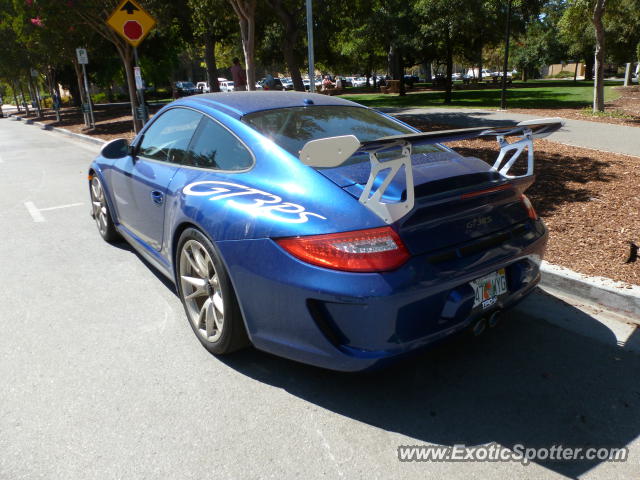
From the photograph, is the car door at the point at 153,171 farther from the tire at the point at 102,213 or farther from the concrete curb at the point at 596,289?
the concrete curb at the point at 596,289

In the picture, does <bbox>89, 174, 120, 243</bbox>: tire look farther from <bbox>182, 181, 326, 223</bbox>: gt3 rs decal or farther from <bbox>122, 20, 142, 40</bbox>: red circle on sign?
<bbox>122, 20, 142, 40</bbox>: red circle on sign

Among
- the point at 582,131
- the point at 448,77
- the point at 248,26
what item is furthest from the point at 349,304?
the point at 448,77

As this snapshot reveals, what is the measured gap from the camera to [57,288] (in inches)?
170

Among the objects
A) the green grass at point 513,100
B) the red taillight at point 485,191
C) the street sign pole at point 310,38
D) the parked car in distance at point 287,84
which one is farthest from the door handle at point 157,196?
the parked car in distance at point 287,84

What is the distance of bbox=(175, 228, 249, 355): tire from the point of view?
2.85 metres

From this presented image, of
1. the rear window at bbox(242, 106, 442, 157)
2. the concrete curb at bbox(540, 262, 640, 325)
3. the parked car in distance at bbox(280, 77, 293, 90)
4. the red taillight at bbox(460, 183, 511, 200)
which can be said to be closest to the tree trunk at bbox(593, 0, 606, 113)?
the concrete curb at bbox(540, 262, 640, 325)

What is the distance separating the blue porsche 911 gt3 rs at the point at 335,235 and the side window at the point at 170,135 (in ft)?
0.29

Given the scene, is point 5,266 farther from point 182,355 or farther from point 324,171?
point 324,171

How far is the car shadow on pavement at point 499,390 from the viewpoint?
2459 mm

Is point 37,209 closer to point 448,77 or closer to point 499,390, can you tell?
point 499,390

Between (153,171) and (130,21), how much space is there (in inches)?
356

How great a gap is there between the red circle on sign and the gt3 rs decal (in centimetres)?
971

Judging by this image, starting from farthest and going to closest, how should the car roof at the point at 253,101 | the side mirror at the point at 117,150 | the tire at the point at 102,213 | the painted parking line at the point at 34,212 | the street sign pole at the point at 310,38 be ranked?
the street sign pole at the point at 310,38
the painted parking line at the point at 34,212
the tire at the point at 102,213
the side mirror at the point at 117,150
the car roof at the point at 253,101

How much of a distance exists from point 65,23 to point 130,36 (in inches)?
301
